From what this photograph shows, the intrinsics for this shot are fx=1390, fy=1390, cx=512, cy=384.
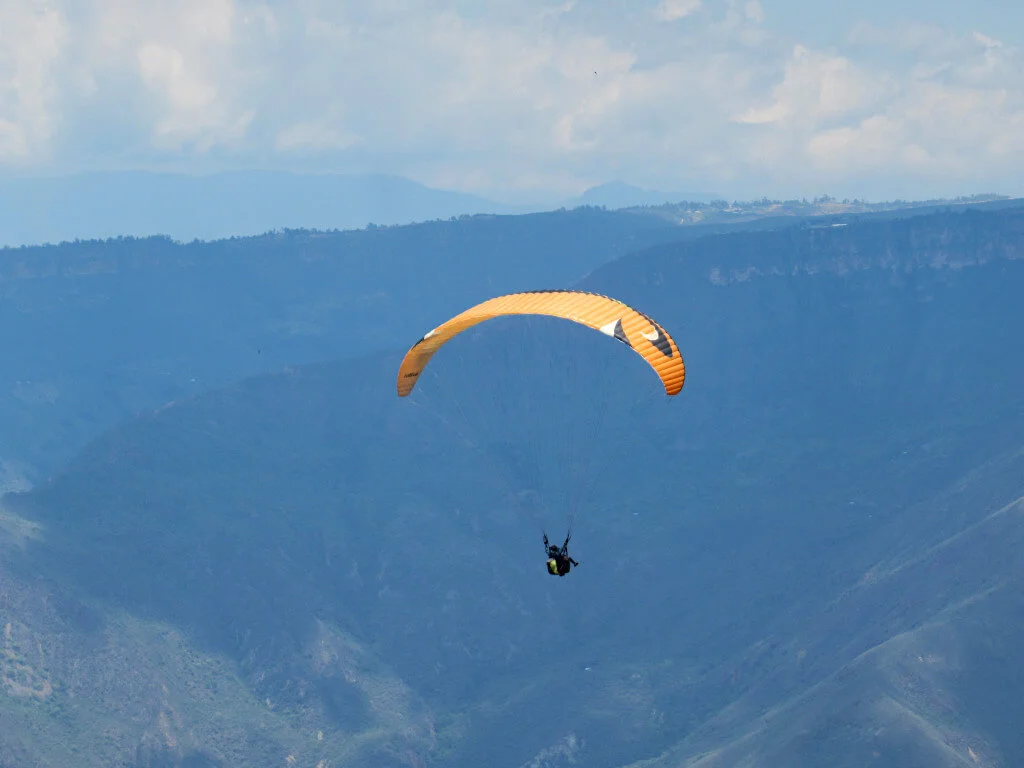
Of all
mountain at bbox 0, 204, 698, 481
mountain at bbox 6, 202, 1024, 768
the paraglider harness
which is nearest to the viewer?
the paraglider harness

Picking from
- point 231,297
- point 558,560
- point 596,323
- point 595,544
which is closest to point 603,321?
point 596,323

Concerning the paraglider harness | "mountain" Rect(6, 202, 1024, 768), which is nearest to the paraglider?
the paraglider harness

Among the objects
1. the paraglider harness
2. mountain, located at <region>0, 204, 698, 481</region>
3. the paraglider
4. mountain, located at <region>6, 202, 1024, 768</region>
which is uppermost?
mountain, located at <region>0, 204, 698, 481</region>

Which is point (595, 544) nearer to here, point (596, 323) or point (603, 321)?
point (603, 321)

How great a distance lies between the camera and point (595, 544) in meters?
94.4

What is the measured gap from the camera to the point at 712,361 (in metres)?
111

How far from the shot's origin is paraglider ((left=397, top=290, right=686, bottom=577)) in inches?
1303

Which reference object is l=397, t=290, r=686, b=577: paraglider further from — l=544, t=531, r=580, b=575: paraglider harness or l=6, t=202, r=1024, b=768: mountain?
l=6, t=202, r=1024, b=768: mountain

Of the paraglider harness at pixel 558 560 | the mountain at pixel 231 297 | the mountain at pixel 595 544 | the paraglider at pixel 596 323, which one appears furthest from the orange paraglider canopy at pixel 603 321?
the mountain at pixel 231 297

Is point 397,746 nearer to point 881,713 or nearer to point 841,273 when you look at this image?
point 881,713

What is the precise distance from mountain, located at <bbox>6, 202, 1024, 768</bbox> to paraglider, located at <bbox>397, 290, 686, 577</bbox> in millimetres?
28686

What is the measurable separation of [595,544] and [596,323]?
6125cm

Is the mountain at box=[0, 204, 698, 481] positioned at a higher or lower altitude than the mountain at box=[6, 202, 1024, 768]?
higher

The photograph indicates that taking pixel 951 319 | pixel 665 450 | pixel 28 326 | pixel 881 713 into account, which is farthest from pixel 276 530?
pixel 28 326
